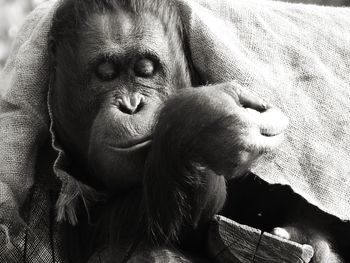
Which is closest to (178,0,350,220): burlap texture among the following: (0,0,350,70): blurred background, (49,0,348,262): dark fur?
(49,0,348,262): dark fur

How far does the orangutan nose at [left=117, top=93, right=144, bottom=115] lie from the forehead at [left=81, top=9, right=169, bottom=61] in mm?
110

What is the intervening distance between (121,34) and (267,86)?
1.09 ft

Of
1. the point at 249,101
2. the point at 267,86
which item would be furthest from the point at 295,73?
the point at 249,101

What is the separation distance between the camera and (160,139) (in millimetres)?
1778

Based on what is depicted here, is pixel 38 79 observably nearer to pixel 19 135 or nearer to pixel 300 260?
pixel 19 135

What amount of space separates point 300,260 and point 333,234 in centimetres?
39

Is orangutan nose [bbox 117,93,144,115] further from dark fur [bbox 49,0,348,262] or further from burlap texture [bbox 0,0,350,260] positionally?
burlap texture [bbox 0,0,350,260]

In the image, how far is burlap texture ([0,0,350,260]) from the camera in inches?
77.4

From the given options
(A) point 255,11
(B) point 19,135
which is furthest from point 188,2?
(B) point 19,135

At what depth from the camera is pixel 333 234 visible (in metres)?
2.06

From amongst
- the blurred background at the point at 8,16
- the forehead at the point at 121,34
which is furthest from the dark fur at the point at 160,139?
the blurred background at the point at 8,16

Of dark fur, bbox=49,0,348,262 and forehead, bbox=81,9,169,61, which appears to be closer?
dark fur, bbox=49,0,348,262

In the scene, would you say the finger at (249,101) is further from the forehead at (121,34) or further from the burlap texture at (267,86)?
the forehead at (121,34)

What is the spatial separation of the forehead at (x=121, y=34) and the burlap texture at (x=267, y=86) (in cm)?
10
